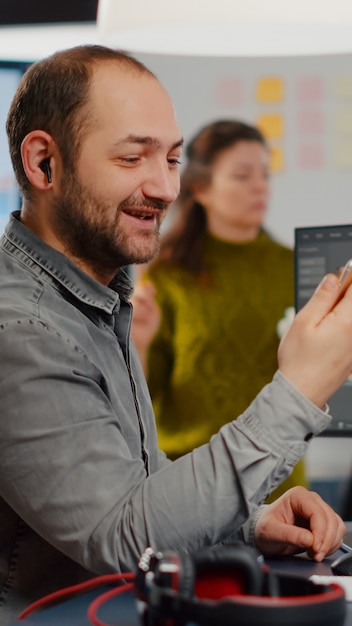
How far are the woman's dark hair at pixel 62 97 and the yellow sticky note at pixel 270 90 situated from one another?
2835 millimetres

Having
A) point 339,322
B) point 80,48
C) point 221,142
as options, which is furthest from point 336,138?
point 339,322

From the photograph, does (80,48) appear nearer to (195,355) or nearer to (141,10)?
(141,10)

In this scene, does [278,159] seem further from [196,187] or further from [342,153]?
[196,187]

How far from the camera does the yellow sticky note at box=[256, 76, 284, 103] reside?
4133 mm

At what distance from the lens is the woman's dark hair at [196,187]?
3.04 meters

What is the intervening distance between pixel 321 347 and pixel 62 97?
0.53 meters

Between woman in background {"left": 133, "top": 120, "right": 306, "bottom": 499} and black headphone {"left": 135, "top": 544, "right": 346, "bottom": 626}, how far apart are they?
2167 millimetres

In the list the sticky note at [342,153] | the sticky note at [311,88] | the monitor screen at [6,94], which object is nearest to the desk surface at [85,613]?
the monitor screen at [6,94]

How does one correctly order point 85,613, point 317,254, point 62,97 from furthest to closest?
point 317,254 < point 62,97 < point 85,613

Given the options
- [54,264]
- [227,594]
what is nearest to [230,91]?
[54,264]

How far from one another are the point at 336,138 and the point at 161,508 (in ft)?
10.7

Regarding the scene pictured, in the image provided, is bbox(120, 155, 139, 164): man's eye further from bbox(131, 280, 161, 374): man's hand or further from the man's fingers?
bbox(131, 280, 161, 374): man's hand

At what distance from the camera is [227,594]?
0.80m

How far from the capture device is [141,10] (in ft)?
4.33
